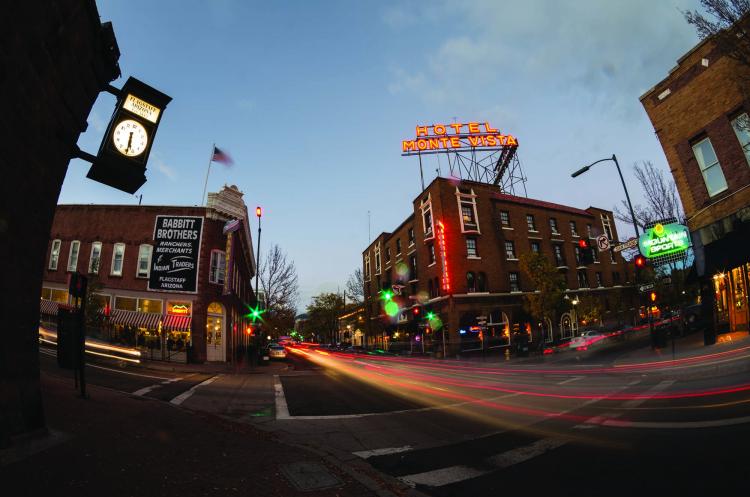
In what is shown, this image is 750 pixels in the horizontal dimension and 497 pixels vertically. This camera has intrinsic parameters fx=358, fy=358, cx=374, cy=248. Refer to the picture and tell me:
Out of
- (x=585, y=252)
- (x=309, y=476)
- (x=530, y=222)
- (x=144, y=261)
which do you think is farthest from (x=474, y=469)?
(x=530, y=222)

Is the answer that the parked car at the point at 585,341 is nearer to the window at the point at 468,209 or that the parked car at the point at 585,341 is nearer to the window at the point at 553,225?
the window at the point at 468,209

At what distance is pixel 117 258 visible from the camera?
2669 cm

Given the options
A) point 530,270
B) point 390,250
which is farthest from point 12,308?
point 390,250

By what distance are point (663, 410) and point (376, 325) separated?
47409 mm

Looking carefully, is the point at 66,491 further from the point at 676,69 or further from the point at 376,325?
the point at 376,325

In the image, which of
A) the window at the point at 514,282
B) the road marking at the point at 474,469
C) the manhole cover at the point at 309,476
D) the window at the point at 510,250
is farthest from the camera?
the window at the point at 510,250

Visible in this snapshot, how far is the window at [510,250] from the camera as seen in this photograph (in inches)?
1572

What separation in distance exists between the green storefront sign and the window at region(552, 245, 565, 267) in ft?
98.4

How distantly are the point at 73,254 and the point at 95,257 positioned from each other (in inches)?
96.9

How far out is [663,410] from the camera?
755 cm

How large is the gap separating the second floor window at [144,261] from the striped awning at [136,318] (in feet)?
9.01

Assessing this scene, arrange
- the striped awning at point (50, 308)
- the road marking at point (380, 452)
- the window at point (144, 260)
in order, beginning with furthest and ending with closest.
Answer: the striped awning at point (50, 308), the window at point (144, 260), the road marking at point (380, 452)

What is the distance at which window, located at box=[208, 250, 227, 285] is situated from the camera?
26719mm

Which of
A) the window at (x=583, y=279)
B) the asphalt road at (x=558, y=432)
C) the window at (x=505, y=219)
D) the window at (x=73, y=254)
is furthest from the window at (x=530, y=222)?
the window at (x=73, y=254)
